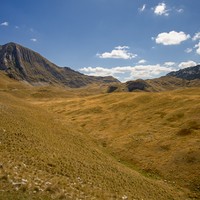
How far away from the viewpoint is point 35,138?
3903cm

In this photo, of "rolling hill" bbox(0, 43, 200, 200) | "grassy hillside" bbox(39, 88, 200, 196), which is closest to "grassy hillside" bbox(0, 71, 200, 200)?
"rolling hill" bbox(0, 43, 200, 200)

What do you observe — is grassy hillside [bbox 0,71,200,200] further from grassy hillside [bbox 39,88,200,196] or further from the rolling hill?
grassy hillside [bbox 39,88,200,196]

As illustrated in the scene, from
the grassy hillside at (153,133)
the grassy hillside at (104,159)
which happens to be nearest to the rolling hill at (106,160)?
the grassy hillside at (104,159)

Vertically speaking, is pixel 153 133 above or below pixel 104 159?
above

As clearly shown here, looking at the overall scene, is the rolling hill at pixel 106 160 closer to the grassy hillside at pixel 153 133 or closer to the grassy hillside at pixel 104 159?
the grassy hillside at pixel 104 159

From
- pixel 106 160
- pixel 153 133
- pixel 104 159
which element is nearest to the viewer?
pixel 106 160

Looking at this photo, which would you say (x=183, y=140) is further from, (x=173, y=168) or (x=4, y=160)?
(x=4, y=160)

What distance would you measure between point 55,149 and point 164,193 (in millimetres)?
17301

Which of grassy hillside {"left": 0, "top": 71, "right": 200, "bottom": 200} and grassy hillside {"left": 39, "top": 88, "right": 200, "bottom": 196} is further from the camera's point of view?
grassy hillside {"left": 39, "top": 88, "right": 200, "bottom": 196}

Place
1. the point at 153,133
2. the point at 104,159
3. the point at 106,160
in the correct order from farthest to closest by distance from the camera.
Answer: the point at 153,133 < the point at 104,159 < the point at 106,160

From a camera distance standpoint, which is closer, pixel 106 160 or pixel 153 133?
pixel 106 160

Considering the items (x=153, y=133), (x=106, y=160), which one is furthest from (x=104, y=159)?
(x=153, y=133)

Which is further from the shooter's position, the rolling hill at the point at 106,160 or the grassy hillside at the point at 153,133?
the grassy hillside at the point at 153,133

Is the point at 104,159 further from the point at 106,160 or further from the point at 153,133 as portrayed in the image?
the point at 153,133
